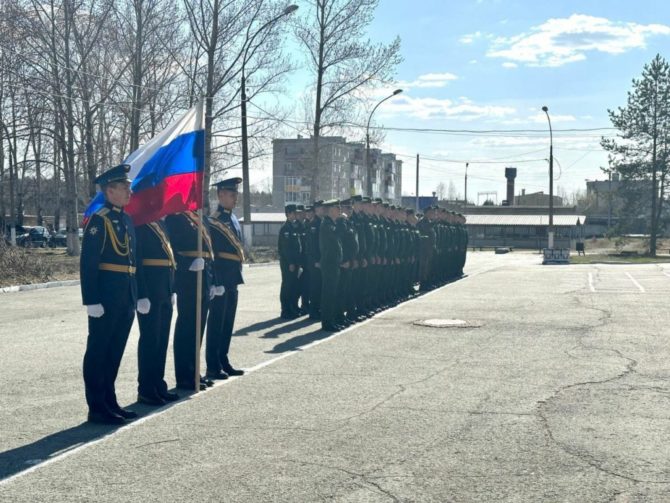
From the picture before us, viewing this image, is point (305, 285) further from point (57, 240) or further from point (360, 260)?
point (57, 240)

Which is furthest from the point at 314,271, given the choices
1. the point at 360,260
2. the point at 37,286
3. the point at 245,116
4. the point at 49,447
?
the point at 245,116

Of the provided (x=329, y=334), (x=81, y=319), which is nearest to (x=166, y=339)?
(x=329, y=334)

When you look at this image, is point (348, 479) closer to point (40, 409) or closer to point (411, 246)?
point (40, 409)

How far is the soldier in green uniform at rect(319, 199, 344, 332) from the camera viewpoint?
12461mm

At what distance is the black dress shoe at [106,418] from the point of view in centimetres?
664

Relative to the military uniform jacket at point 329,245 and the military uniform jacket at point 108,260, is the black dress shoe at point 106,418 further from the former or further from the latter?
the military uniform jacket at point 329,245

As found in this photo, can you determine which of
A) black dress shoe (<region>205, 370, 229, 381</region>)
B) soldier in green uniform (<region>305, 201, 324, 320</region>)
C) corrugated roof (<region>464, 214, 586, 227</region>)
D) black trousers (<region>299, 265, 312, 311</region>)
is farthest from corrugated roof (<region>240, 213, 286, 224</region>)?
black dress shoe (<region>205, 370, 229, 381</region>)

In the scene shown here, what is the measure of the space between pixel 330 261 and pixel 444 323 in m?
2.21

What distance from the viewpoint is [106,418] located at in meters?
6.64

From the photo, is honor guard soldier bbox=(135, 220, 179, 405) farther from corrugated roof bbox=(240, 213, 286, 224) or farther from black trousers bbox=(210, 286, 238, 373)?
corrugated roof bbox=(240, 213, 286, 224)

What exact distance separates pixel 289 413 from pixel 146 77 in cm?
3094

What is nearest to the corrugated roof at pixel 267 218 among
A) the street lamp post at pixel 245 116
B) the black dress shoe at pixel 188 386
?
the street lamp post at pixel 245 116

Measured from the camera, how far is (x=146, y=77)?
35.9 meters

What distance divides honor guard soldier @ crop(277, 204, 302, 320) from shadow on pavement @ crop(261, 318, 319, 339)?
457 millimetres
